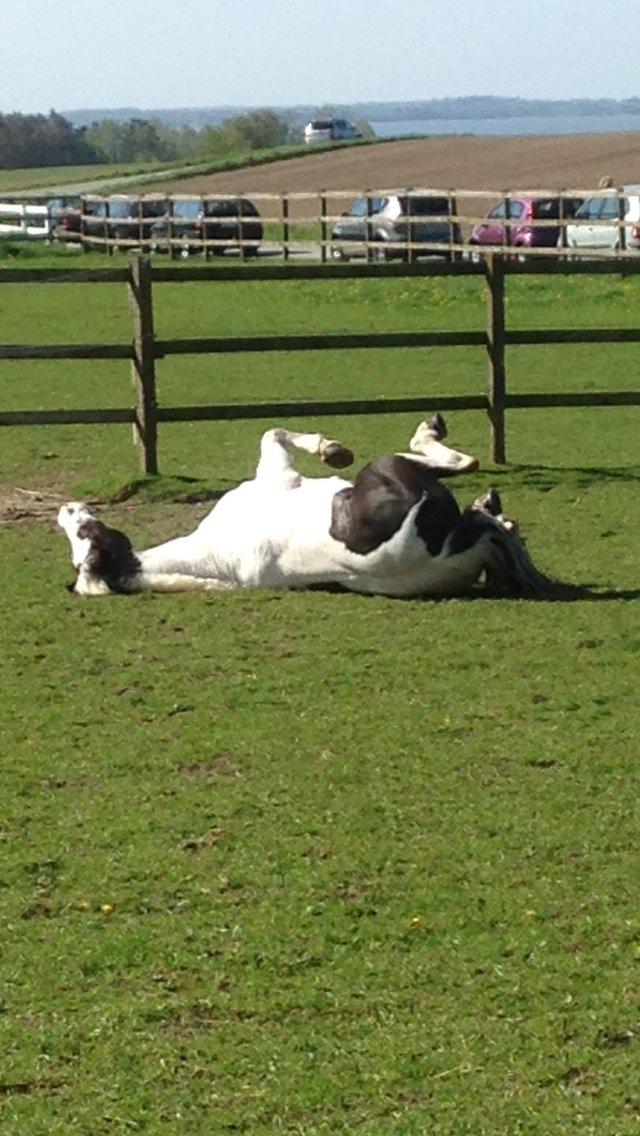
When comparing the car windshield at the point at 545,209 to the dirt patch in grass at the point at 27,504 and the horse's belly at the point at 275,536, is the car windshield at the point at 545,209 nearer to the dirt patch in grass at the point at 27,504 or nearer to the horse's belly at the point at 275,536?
the dirt patch in grass at the point at 27,504

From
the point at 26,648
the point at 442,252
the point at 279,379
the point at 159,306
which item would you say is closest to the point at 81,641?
the point at 26,648

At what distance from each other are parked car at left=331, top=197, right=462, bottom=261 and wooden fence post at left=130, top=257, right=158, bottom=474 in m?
24.4

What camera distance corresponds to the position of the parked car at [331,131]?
97.2m

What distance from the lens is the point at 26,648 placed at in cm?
824

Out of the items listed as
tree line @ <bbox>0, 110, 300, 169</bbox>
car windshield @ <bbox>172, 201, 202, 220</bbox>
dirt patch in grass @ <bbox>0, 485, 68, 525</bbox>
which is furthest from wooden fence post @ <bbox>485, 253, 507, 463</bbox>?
tree line @ <bbox>0, 110, 300, 169</bbox>

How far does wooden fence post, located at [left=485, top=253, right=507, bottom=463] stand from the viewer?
12.8 metres

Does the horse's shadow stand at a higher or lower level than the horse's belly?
lower

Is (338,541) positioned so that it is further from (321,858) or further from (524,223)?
(524,223)

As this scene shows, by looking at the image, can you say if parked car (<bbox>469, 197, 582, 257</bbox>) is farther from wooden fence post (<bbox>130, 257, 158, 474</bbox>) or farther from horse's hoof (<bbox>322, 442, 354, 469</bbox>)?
horse's hoof (<bbox>322, 442, 354, 469</bbox>)

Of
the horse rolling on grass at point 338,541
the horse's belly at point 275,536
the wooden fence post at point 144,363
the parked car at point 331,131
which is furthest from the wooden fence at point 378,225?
the parked car at point 331,131

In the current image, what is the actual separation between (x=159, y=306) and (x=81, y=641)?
2034cm

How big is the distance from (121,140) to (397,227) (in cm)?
13614

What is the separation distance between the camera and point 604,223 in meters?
32.9

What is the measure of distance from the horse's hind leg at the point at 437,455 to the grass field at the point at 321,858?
2.31 ft
